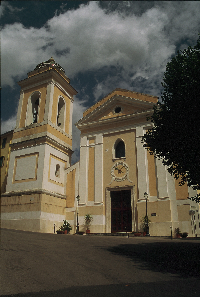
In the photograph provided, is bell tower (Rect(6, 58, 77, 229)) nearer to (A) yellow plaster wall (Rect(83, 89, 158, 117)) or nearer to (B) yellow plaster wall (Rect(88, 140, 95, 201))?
(B) yellow plaster wall (Rect(88, 140, 95, 201))

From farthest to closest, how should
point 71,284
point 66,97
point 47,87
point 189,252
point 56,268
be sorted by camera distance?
1. point 66,97
2. point 47,87
3. point 189,252
4. point 56,268
5. point 71,284

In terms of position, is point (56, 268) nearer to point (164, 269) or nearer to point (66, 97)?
point (164, 269)

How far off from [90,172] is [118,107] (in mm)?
7413

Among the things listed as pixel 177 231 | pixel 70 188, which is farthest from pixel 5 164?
pixel 177 231

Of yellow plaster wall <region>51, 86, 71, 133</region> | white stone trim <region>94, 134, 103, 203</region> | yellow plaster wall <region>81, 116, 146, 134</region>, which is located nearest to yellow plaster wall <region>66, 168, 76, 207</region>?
white stone trim <region>94, 134, 103, 203</region>

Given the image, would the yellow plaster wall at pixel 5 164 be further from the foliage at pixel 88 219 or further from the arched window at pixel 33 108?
the foliage at pixel 88 219

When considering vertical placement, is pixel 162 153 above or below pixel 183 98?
below

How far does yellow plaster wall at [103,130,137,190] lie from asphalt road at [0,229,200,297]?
46.0 ft

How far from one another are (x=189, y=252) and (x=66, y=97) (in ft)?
79.4

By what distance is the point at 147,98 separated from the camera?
1041 inches

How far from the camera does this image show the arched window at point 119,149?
26609 millimetres

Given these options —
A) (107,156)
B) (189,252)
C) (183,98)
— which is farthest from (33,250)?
(107,156)

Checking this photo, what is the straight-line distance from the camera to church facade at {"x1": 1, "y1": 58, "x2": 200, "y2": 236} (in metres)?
22.8

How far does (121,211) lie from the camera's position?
80.5 feet
